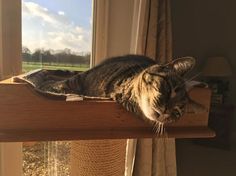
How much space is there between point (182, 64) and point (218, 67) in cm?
221

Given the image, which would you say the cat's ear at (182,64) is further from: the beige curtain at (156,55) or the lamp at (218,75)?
the lamp at (218,75)

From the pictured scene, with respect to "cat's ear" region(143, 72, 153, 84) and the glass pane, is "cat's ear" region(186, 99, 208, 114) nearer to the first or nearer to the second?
"cat's ear" region(143, 72, 153, 84)

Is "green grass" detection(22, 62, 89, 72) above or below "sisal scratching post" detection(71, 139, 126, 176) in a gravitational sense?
above

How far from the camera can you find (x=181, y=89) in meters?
0.82

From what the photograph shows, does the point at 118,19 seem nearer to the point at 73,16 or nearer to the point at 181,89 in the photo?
the point at 73,16

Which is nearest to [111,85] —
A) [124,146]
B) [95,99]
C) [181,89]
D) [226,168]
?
[95,99]

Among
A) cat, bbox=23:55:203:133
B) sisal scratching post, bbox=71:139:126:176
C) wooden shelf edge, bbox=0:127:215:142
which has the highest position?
cat, bbox=23:55:203:133

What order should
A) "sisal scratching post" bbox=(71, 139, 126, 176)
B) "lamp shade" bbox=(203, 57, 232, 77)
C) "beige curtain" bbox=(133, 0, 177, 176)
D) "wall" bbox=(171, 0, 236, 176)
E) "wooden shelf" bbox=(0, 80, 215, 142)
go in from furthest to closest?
"wall" bbox=(171, 0, 236, 176) → "lamp shade" bbox=(203, 57, 232, 77) → "beige curtain" bbox=(133, 0, 177, 176) → "sisal scratching post" bbox=(71, 139, 126, 176) → "wooden shelf" bbox=(0, 80, 215, 142)

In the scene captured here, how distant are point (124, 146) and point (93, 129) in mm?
745

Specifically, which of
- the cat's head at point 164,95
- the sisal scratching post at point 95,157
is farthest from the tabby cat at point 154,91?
the sisal scratching post at point 95,157

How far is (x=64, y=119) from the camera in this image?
2.60 ft

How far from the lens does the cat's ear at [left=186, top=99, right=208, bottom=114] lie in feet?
2.70

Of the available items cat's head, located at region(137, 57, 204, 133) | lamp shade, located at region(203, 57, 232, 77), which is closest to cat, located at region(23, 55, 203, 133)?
cat's head, located at region(137, 57, 204, 133)

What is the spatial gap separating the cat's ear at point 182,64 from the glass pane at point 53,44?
112cm
